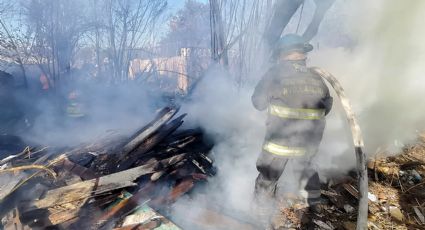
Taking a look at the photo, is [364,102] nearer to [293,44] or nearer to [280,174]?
[293,44]

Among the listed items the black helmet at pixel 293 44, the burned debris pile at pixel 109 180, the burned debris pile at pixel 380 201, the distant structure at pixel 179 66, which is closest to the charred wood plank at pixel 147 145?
the burned debris pile at pixel 109 180

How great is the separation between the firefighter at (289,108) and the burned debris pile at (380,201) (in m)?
0.66

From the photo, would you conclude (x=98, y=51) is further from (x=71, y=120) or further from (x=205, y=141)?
(x=205, y=141)

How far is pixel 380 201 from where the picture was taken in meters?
3.83

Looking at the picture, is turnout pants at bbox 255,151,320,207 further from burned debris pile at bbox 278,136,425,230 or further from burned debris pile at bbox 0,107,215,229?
burned debris pile at bbox 0,107,215,229

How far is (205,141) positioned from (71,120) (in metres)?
4.27

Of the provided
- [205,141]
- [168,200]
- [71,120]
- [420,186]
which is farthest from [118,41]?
[420,186]

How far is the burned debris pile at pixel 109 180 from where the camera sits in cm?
321

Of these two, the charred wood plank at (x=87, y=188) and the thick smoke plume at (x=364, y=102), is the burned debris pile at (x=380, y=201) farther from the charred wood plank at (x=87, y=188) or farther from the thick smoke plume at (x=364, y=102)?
the charred wood plank at (x=87, y=188)

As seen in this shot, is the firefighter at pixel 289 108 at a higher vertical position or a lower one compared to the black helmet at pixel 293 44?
lower

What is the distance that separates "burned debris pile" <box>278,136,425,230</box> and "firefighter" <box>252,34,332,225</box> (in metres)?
0.66

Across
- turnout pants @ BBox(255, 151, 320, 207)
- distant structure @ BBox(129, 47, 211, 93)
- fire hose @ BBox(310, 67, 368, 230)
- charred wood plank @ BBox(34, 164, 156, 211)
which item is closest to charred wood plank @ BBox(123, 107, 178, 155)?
charred wood plank @ BBox(34, 164, 156, 211)

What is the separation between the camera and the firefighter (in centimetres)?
326

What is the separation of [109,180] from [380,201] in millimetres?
3609
